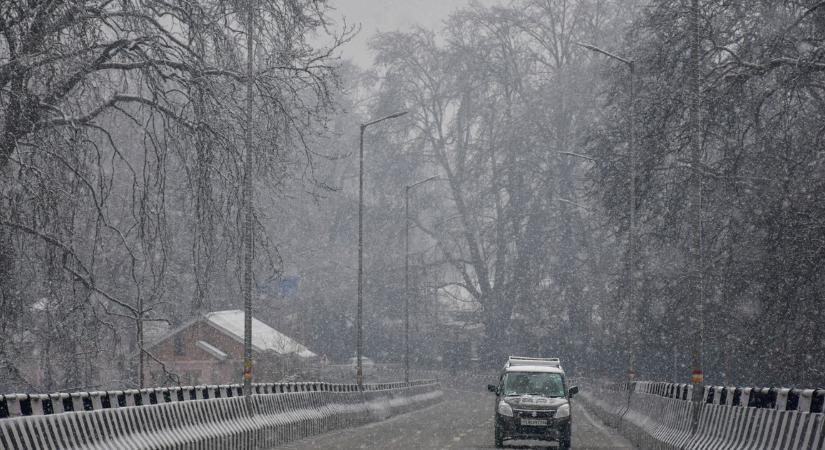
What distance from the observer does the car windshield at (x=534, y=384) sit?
28.6 m

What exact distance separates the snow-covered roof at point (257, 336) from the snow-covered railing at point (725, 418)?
49235 mm

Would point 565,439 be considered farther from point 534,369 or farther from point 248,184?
point 248,184

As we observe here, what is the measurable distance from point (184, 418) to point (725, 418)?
7.77 meters

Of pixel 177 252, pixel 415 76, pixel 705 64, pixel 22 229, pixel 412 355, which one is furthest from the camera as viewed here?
pixel 412 355

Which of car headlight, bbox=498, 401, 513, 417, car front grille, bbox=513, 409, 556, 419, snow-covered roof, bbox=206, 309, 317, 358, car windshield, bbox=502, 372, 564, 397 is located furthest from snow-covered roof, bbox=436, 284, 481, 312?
car front grille, bbox=513, 409, 556, 419

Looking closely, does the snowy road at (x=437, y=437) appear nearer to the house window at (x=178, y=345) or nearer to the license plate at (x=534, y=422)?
the license plate at (x=534, y=422)

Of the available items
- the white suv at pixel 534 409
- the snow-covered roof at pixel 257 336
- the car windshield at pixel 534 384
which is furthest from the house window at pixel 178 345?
the white suv at pixel 534 409

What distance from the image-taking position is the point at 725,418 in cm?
1812

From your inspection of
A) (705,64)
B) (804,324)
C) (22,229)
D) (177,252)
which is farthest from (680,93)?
(177,252)

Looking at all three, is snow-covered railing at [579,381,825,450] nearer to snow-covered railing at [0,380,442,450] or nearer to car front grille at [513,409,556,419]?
car front grille at [513,409,556,419]

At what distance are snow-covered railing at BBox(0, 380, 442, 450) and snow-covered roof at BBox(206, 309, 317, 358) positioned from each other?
4236cm

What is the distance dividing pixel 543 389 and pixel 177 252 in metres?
43.8

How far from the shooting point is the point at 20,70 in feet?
72.1

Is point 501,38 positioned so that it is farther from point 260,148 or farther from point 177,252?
point 260,148
